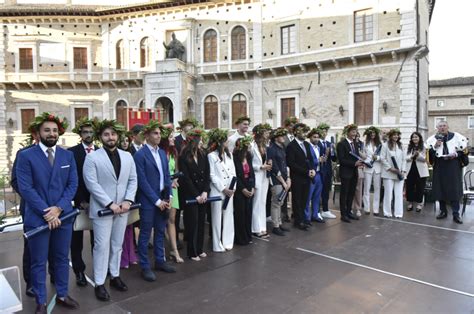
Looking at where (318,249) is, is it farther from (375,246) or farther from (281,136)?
(281,136)

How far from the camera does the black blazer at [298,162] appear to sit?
7.00m

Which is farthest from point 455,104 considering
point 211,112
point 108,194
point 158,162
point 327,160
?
point 108,194

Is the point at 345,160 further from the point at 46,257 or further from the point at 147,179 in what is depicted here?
the point at 46,257

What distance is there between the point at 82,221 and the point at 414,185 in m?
8.02

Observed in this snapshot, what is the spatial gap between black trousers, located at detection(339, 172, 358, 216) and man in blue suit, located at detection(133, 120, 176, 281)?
4502mm

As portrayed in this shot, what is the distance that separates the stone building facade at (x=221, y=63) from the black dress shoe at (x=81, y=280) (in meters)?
11.0

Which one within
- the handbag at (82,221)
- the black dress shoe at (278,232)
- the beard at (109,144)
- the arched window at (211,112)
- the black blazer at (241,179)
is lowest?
the black dress shoe at (278,232)

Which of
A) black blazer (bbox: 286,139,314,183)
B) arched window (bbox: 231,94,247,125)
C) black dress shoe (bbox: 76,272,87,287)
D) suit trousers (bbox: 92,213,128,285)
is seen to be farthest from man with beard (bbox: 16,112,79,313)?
arched window (bbox: 231,94,247,125)

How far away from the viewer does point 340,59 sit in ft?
61.5

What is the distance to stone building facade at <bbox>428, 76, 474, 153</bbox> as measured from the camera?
48250 millimetres

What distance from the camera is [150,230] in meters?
4.69

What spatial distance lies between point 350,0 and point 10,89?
2406 centimetres

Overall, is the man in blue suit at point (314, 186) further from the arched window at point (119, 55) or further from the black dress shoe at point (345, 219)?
the arched window at point (119, 55)

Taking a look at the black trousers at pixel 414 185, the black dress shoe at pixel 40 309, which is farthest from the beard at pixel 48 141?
the black trousers at pixel 414 185
